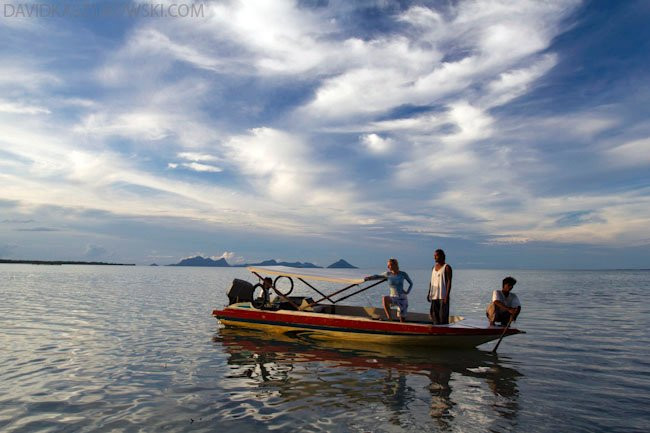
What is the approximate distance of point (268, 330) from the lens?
57.6 feet

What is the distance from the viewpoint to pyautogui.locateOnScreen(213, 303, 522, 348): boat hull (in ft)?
45.9

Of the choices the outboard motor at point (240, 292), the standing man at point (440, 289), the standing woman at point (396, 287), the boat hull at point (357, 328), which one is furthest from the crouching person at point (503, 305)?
the outboard motor at point (240, 292)

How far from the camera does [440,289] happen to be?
45.9 feet

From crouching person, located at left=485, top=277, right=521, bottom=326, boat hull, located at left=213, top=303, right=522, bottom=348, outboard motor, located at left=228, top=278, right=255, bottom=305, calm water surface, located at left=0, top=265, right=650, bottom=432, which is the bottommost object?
calm water surface, located at left=0, top=265, right=650, bottom=432

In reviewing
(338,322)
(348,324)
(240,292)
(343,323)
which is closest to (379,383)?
(348,324)

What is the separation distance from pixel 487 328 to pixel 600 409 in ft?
16.2

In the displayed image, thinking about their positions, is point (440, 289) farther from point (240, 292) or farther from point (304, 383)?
point (240, 292)

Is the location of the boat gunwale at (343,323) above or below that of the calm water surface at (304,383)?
above

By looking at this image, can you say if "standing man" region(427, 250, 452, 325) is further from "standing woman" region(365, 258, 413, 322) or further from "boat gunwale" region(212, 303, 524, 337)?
"standing woman" region(365, 258, 413, 322)

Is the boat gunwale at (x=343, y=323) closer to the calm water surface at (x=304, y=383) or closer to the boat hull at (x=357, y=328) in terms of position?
the boat hull at (x=357, y=328)

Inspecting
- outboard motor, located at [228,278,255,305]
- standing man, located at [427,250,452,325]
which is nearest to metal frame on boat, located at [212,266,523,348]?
outboard motor, located at [228,278,255,305]

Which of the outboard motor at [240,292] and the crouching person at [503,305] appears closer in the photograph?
the crouching person at [503,305]

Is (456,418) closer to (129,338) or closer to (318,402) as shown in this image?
(318,402)

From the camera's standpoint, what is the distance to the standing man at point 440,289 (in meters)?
13.8
